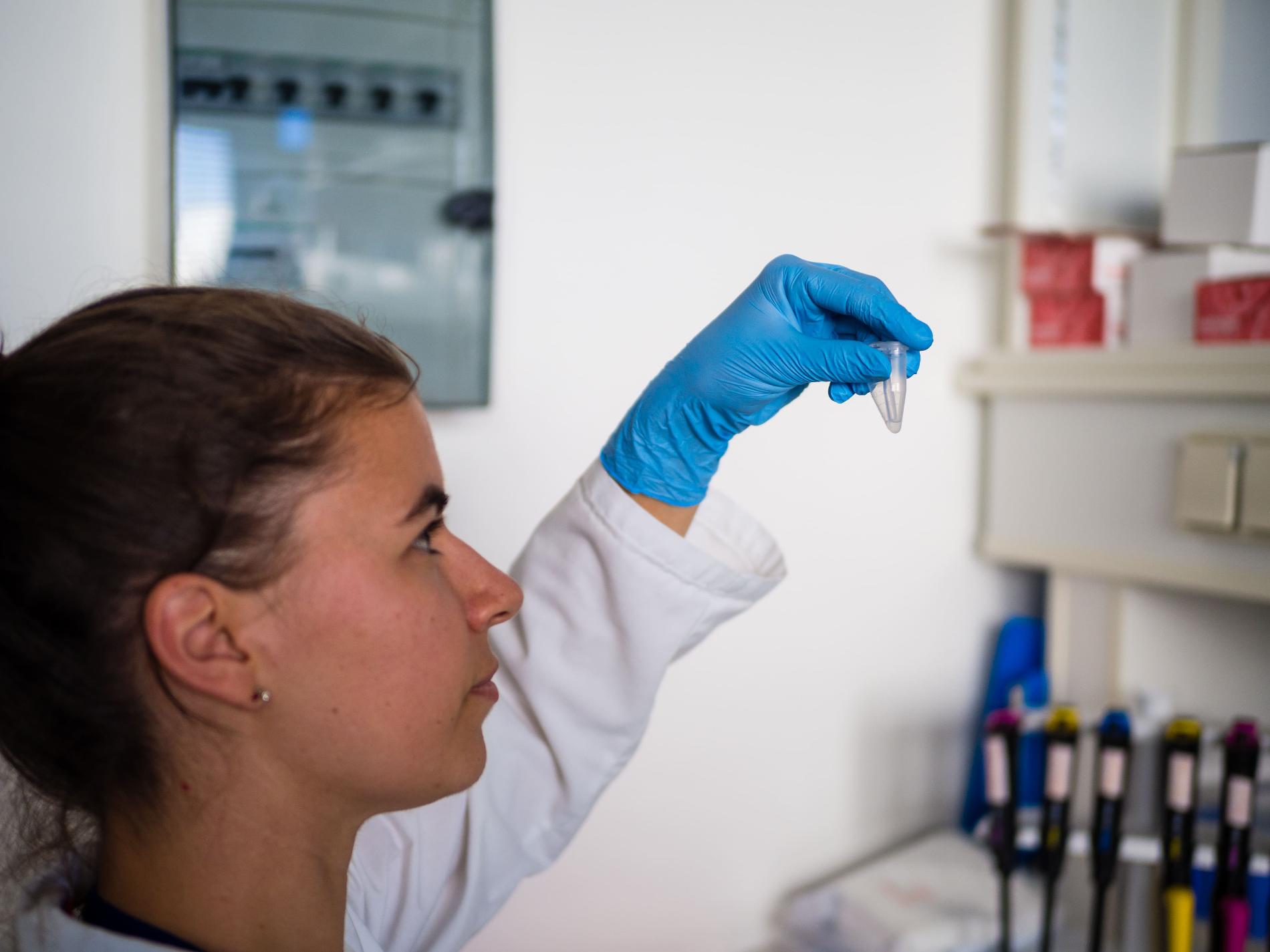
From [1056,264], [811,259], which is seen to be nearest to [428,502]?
[811,259]

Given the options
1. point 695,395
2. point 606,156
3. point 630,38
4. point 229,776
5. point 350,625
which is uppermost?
point 630,38

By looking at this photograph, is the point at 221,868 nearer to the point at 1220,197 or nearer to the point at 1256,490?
the point at 1256,490

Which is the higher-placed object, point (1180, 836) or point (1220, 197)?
point (1220, 197)

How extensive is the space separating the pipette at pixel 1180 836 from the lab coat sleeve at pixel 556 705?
559 mm

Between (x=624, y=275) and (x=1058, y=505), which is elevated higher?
(x=624, y=275)

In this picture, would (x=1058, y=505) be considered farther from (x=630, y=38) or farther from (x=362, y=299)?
(x=362, y=299)

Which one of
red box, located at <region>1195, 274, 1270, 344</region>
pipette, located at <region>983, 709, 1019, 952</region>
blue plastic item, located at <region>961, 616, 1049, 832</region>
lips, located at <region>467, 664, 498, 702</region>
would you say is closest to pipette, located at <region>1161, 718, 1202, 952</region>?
pipette, located at <region>983, 709, 1019, 952</region>

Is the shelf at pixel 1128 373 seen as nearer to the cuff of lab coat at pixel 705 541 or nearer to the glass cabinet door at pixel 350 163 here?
the cuff of lab coat at pixel 705 541

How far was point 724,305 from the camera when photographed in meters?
1.29

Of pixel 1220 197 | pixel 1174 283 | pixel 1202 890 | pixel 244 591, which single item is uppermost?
pixel 1220 197

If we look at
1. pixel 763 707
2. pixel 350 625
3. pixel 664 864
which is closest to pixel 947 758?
pixel 763 707

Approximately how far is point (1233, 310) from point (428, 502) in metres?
1.06

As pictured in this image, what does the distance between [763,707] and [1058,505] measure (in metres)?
0.50

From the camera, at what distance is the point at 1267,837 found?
1.25 meters
